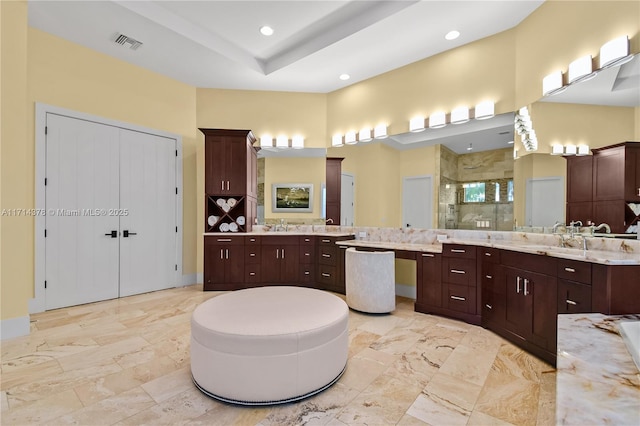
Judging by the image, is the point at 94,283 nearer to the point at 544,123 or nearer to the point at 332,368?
the point at 332,368

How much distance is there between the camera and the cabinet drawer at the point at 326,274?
446 centimetres

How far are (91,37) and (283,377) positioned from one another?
4.55 meters

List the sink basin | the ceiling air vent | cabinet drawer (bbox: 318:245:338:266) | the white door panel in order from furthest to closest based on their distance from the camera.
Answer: cabinet drawer (bbox: 318:245:338:266), the white door panel, the ceiling air vent, the sink basin

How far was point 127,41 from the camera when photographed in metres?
3.70

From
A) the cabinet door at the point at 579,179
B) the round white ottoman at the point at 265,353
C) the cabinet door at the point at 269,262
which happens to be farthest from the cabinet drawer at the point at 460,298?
the cabinet door at the point at 269,262

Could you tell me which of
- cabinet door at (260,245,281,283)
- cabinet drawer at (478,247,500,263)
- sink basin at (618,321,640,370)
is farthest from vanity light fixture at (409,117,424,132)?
sink basin at (618,321,640,370)

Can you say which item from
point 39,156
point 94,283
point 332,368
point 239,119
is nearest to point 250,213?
point 239,119

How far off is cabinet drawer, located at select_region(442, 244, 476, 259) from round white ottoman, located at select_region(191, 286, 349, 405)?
6.04ft

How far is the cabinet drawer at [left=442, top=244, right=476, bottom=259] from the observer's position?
10.4 feet

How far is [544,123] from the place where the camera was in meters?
3.00

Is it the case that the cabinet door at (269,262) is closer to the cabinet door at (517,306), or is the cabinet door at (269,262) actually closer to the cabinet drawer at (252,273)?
the cabinet drawer at (252,273)

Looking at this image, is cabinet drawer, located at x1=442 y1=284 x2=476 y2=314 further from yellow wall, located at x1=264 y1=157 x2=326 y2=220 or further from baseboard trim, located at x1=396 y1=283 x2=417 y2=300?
yellow wall, located at x1=264 y1=157 x2=326 y2=220

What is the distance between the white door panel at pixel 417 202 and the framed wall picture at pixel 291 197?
1.64 m

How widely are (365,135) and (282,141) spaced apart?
4.86 feet
